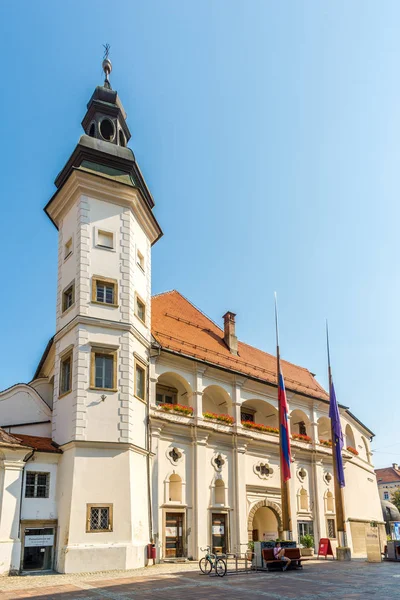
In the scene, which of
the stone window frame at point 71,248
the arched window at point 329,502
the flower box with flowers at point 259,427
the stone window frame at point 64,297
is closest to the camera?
the stone window frame at point 64,297

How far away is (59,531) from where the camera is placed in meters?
21.0

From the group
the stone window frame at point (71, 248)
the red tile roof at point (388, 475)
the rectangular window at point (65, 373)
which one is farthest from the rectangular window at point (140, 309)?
the red tile roof at point (388, 475)

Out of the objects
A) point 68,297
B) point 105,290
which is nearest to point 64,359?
point 68,297

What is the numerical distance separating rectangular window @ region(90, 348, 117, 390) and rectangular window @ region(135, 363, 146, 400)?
153cm

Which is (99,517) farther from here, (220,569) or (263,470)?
(263,470)

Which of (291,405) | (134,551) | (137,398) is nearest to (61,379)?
(137,398)

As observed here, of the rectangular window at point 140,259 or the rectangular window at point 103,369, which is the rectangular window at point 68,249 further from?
the rectangular window at point 103,369

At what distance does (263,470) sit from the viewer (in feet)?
102

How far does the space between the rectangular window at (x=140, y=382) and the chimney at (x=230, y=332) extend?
30.7ft

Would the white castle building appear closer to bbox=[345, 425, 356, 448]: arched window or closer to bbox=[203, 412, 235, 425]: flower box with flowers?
bbox=[203, 412, 235, 425]: flower box with flowers

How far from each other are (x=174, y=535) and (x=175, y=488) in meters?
2.03

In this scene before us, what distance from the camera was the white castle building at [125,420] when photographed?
2114 cm

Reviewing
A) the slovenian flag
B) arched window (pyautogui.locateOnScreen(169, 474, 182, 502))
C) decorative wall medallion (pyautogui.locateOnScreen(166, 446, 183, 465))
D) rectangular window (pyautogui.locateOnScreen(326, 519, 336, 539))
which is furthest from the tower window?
rectangular window (pyautogui.locateOnScreen(326, 519, 336, 539))

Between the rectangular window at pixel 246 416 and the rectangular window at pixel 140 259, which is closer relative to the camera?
the rectangular window at pixel 140 259
